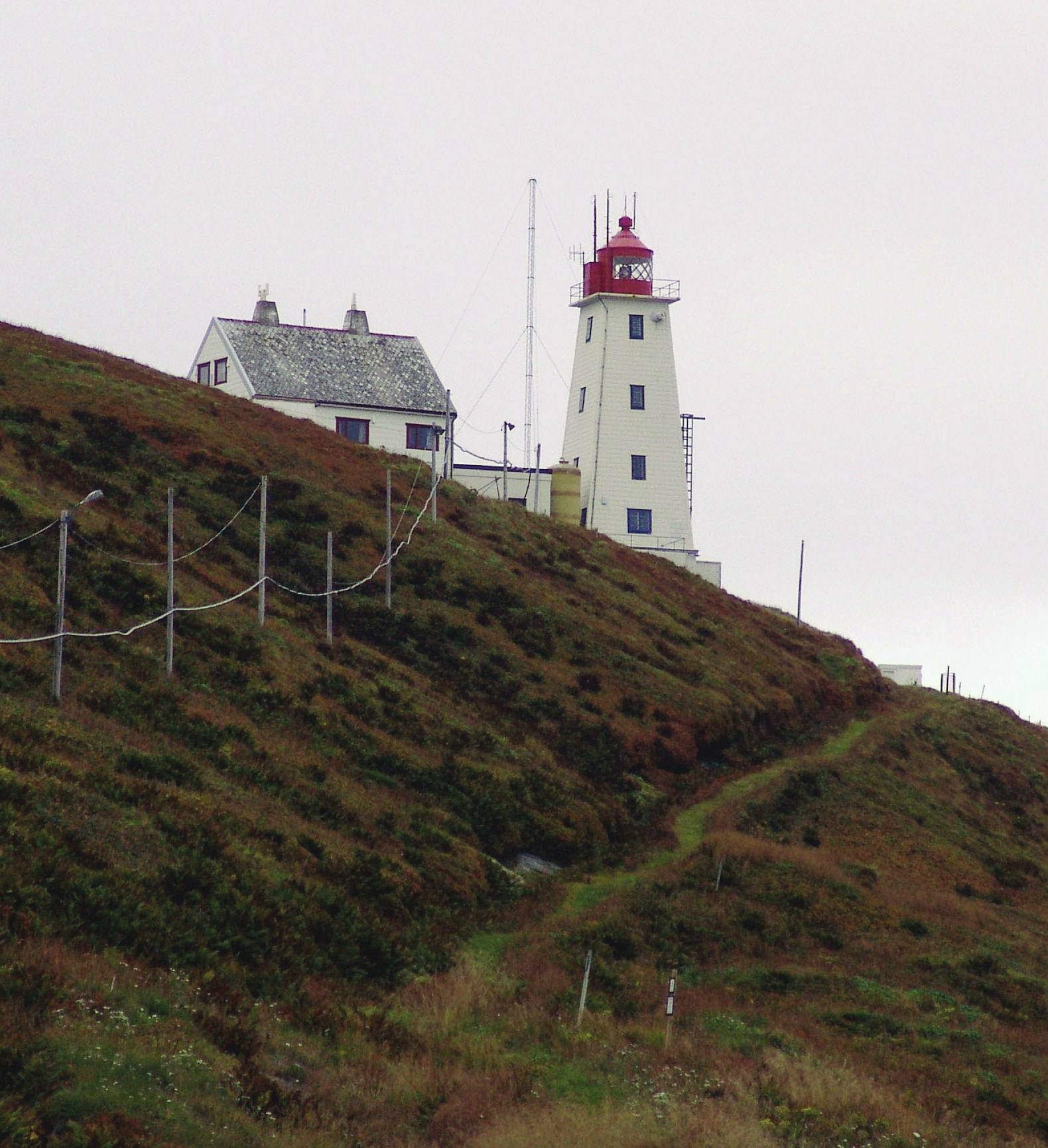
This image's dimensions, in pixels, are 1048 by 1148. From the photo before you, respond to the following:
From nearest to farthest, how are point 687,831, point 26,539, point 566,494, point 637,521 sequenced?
point 26,539, point 687,831, point 566,494, point 637,521

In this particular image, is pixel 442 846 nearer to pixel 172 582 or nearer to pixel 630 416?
pixel 172 582

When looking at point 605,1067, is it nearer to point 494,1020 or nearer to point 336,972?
point 494,1020

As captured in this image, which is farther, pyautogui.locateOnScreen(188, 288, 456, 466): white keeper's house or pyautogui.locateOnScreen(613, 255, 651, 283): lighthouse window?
pyautogui.locateOnScreen(613, 255, 651, 283): lighthouse window

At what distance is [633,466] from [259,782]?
4624 centimetres

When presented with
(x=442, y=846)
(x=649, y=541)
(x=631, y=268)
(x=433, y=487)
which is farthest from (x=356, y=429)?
(x=442, y=846)

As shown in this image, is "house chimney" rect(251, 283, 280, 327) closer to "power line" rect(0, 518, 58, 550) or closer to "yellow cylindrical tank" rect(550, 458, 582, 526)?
"yellow cylindrical tank" rect(550, 458, 582, 526)

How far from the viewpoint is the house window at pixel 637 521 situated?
69.9 metres

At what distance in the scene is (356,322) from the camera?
76000mm

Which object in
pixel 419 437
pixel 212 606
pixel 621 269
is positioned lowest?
pixel 212 606

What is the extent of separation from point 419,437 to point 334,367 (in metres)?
5.68

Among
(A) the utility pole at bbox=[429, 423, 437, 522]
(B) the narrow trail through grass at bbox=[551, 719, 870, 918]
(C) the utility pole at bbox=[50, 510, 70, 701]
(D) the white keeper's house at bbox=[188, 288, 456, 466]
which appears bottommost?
(B) the narrow trail through grass at bbox=[551, 719, 870, 918]

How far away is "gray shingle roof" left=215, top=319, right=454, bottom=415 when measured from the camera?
6862 centimetres

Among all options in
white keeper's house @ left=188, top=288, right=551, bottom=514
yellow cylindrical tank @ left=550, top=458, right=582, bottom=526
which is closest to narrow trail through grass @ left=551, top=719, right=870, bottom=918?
yellow cylindrical tank @ left=550, top=458, right=582, bottom=526

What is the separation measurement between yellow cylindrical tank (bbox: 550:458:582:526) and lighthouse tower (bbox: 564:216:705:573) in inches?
50.0
